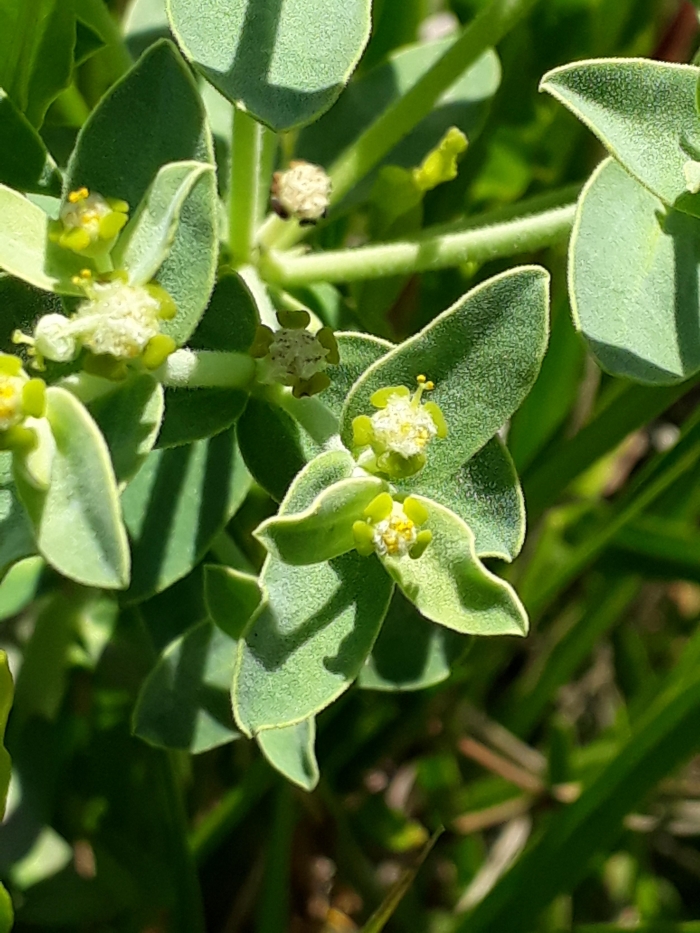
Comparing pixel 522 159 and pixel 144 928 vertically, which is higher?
pixel 522 159

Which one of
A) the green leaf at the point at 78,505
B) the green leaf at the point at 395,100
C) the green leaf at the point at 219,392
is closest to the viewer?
the green leaf at the point at 78,505

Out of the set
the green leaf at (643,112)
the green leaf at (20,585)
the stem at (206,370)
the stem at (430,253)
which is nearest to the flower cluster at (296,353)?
the stem at (206,370)

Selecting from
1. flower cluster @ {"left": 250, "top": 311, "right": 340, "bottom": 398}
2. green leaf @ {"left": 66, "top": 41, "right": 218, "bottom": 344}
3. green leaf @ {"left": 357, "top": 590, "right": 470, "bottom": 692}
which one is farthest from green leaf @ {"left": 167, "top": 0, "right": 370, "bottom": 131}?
green leaf @ {"left": 357, "top": 590, "right": 470, "bottom": 692}

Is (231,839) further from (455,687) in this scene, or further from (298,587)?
(298,587)

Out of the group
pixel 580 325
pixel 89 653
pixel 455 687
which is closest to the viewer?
pixel 580 325

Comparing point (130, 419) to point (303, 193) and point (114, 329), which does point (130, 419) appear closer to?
point (114, 329)

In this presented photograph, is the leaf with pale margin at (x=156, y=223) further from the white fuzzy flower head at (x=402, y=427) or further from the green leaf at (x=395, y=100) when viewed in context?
the green leaf at (x=395, y=100)

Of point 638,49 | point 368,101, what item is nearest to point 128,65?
point 368,101

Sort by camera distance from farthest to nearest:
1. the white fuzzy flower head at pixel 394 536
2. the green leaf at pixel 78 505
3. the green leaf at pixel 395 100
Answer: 1. the green leaf at pixel 395 100
2. the white fuzzy flower head at pixel 394 536
3. the green leaf at pixel 78 505
